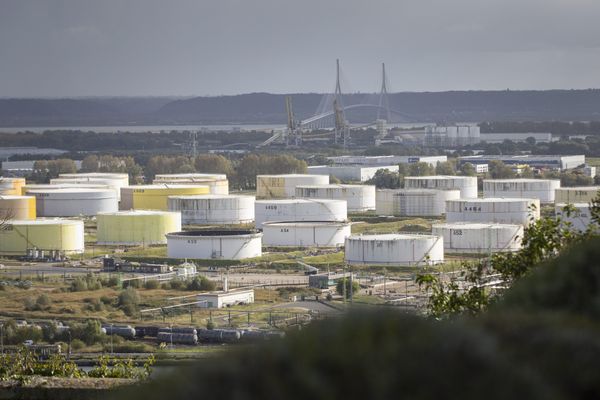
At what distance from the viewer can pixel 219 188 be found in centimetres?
3922

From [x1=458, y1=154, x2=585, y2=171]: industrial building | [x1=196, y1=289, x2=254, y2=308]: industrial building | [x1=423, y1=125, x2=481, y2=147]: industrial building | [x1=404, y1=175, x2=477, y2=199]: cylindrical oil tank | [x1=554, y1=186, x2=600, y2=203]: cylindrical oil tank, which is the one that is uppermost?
[x1=423, y1=125, x2=481, y2=147]: industrial building

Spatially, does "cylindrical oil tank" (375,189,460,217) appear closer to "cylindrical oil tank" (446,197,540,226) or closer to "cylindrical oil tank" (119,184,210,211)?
"cylindrical oil tank" (446,197,540,226)

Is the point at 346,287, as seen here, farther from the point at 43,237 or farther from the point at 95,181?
the point at 95,181

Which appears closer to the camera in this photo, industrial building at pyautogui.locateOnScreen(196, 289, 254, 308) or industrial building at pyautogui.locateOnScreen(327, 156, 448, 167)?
industrial building at pyautogui.locateOnScreen(196, 289, 254, 308)

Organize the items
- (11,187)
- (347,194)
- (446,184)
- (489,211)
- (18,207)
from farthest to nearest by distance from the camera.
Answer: (446,184), (11,187), (347,194), (18,207), (489,211)

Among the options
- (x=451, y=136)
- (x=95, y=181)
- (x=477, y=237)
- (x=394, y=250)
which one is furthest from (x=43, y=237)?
(x=451, y=136)

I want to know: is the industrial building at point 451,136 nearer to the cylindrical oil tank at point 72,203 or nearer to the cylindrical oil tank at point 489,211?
the cylindrical oil tank at point 72,203

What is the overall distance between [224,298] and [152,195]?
1635 centimetres

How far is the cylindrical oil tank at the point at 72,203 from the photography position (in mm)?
34750

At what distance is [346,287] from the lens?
19531 millimetres

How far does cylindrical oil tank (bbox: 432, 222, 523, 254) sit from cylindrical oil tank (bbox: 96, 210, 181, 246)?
6.45 meters

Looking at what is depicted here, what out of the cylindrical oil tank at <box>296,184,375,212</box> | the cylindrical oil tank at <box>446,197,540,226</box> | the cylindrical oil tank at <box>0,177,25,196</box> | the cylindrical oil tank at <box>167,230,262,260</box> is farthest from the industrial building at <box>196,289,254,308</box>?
the cylindrical oil tank at <box>0,177,25,196</box>

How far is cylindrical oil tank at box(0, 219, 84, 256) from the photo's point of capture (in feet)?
86.6

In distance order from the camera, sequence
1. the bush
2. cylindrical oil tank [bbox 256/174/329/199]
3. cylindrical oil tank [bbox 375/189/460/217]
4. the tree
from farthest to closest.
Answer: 1. cylindrical oil tank [bbox 256/174/329/199]
2. cylindrical oil tank [bbox 375/189/460/217]
3. the bush
4. the tree
